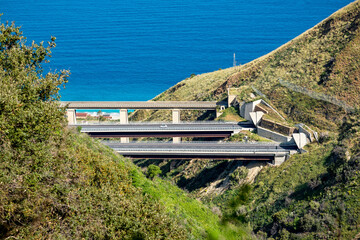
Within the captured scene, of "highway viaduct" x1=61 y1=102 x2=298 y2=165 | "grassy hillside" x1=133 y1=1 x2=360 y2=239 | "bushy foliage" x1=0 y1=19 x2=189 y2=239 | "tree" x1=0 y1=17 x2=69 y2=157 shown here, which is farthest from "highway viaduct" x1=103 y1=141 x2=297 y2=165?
"tree" x1=0 y1=17 x2=69 y2=157

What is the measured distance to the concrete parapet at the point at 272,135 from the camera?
54.2 meters

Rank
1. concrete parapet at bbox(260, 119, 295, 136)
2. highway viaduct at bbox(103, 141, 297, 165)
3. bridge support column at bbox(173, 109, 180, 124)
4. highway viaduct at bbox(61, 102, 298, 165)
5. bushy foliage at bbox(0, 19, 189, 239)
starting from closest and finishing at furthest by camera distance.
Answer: bushy foliage at bbox(0, 19, 189, 239), highway viaduct at bbox(103, 141, 297, 165), highway viaduct at bbox(61, 102, 298, 165), concrete parapet at bbox(260, 119, 295, 136), bridge support column at bbox(173, 109, 180, 124)

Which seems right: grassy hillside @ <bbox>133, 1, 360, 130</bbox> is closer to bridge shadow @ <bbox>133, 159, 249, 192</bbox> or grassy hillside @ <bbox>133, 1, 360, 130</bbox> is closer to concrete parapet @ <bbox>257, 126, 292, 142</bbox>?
concrete parapet @ <bbox>257, 126, 292, 142</bbox>

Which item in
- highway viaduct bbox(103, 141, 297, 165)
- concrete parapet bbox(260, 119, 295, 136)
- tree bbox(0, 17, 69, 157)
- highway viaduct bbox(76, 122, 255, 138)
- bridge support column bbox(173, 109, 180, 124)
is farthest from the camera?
bridge support column bbox(173, 109, 180, 124)

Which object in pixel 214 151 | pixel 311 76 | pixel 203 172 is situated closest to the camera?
pixel 214 151

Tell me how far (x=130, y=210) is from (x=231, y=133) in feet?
133

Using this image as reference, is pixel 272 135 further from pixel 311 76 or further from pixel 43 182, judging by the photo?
pixel 43 182

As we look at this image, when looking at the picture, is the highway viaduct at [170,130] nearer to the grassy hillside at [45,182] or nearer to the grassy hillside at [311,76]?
the grassy hillside at [311,76]

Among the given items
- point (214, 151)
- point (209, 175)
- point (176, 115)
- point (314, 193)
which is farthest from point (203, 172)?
point (314, 193)

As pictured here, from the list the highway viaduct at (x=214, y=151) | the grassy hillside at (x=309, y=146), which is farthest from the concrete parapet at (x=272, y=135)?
the grassy hillside at (x=309, y=146)

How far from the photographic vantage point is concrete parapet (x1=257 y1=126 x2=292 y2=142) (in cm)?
5419

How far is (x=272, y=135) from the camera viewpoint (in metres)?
56.4

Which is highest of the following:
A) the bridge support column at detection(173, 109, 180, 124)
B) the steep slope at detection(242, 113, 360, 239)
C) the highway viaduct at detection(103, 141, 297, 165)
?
the bridge support column at detection(173, 109, 180, 124)

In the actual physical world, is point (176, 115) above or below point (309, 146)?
above
